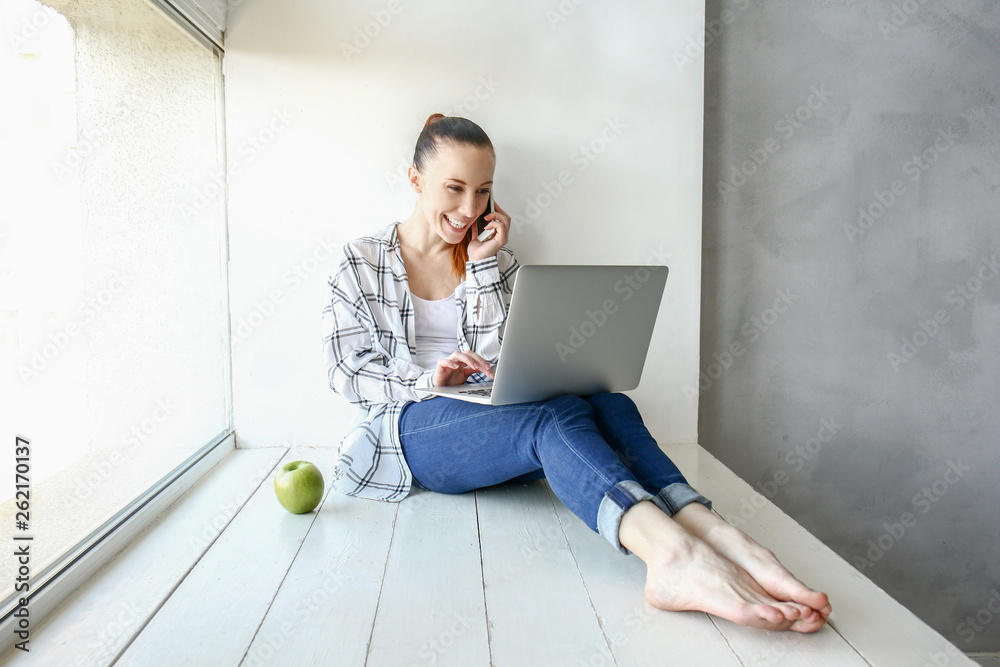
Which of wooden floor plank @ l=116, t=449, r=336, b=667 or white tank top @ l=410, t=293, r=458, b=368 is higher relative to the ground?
white tank top @ l=410, t=293, r=458, b=368

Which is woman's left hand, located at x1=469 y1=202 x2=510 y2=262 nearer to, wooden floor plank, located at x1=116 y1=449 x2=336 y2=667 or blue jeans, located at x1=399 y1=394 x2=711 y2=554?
blue jeans, located at x1=399 y1=394 x2=711 y2=554

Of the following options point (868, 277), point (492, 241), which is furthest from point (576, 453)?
point (868, 277)

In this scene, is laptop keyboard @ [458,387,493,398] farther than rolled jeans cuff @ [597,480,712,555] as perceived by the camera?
Yes

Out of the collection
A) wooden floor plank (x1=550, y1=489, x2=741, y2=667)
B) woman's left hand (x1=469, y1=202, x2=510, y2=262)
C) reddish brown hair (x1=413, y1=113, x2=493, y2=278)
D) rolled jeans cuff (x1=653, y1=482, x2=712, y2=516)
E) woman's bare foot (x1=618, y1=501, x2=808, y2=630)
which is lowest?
wooden floor plank (x1=550, y1=489, x2=741, y2=667)

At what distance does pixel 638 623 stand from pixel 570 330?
1.83ft

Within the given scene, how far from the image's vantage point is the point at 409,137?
7.11 feet

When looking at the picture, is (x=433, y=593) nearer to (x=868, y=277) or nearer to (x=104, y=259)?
(x=104, y=259)

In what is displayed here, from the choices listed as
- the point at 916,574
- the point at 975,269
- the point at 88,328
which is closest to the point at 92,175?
the point at 88,328

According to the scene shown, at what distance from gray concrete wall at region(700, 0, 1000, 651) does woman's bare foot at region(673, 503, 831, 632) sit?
125 cm

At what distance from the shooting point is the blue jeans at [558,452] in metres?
1.30

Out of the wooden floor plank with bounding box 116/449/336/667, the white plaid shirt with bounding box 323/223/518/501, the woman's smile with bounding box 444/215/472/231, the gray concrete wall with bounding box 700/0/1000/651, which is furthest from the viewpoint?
the gray concrete wall with bounding box 700/0/1000/651

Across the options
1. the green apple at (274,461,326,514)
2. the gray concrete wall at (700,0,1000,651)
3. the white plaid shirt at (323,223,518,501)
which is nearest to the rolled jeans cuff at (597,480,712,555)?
the white plaid shirt at (323,223,518,501)

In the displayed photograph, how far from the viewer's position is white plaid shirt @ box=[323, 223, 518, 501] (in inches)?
68.2

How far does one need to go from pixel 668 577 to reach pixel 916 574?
Answer: 5.95ft
